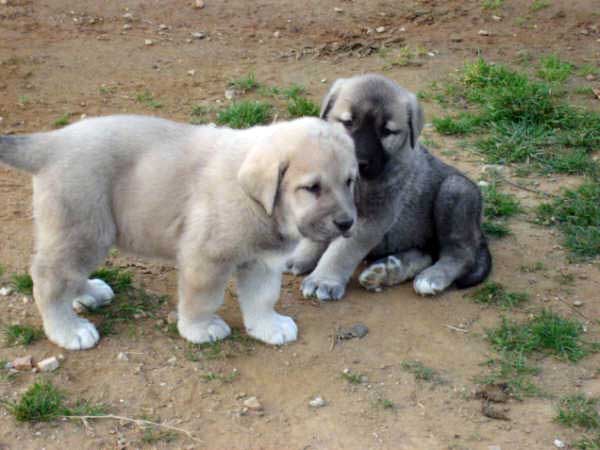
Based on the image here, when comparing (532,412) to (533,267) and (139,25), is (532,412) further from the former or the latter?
(139,25)

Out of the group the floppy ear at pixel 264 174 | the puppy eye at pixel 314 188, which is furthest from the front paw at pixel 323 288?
the puppy eye at pixel 314 188

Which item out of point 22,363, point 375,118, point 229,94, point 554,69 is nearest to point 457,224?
point 375,118

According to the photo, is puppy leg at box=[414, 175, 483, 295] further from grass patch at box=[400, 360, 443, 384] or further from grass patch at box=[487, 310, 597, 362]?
grass patch at box=[400, 360, 443, 384]

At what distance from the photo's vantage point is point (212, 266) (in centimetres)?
417

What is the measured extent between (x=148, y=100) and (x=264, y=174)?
4.11 meters

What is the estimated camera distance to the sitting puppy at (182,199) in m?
A: 3.94

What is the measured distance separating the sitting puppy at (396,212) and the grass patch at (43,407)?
69.0 inches

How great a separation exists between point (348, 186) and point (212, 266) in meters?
0.82

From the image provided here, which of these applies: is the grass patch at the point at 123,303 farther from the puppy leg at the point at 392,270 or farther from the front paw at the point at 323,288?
the puppy leg at the point at 392,270

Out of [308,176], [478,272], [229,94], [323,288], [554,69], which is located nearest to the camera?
[308,176]

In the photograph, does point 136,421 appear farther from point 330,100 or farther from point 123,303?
point 330,100

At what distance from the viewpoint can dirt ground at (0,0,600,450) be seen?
399 centimetres

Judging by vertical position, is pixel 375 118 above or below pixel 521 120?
above

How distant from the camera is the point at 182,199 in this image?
14.1 feet
